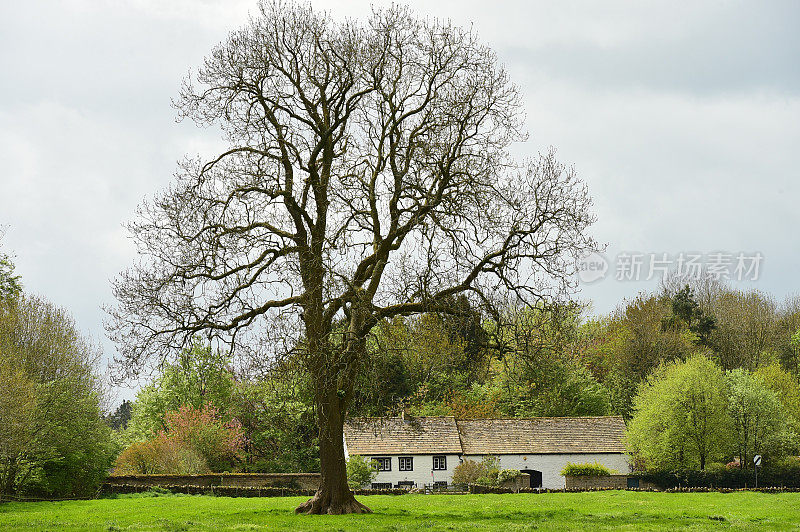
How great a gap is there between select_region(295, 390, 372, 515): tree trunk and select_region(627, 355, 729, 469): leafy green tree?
1098 inches

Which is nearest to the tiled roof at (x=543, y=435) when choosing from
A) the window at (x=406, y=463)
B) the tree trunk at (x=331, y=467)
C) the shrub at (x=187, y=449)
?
the window at (x=406, y=463)

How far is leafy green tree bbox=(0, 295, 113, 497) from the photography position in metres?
34.3

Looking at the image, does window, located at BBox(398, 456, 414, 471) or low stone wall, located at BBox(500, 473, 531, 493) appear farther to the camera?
window, located at BBox(398, 456, 414, 471)

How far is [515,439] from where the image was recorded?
165 feet

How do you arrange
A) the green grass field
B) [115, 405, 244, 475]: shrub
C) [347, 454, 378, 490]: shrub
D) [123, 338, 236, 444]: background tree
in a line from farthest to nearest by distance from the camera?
1. [123, 338, 236, 444]: background tree
2. [115, 405, 244, 475]: shrub
3. [347, 454, 378, 490]: shrub
4. the green grass field

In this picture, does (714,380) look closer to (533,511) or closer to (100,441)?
(533,511)

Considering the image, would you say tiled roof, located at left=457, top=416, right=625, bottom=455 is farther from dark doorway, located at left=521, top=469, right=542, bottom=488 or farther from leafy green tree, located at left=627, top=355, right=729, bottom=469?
leafy green tree, located at left=627, top=355, right=729, bottom=469

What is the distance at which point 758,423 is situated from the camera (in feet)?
146

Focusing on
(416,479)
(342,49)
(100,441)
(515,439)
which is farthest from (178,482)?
(342,49)

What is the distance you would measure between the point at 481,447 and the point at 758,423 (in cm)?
1760

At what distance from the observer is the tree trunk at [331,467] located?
22109mm

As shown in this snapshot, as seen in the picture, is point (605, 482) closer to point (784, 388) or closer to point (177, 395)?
point (784, 388)

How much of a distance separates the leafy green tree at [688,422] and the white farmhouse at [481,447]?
5.19m

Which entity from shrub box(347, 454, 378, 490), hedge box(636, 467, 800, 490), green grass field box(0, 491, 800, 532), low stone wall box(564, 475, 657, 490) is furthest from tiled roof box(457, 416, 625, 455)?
green grass field box(0, 491, 800, 532)
